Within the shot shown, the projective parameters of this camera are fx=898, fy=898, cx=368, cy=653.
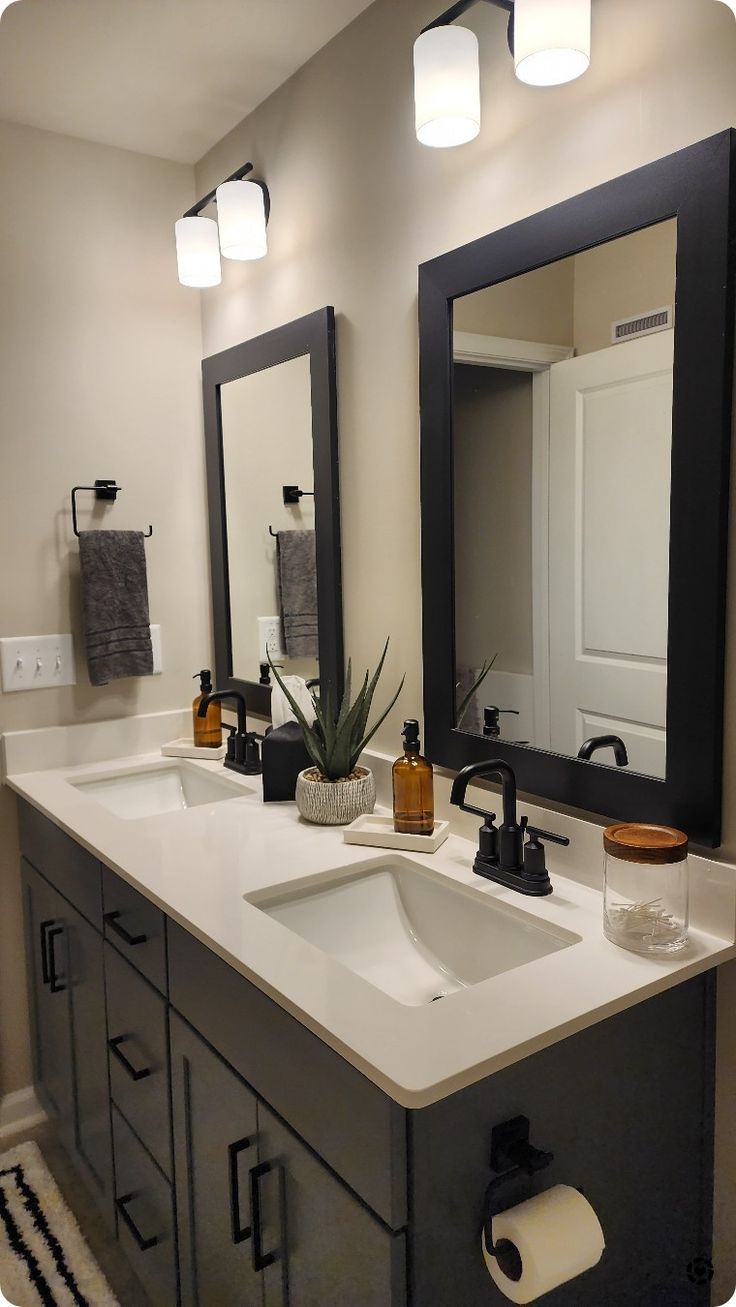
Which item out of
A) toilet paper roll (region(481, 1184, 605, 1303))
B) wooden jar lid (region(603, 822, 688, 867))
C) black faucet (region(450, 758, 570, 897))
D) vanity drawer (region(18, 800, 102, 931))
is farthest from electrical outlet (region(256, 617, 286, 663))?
toilet paper roll (region(481, 1184, 605, 1303))

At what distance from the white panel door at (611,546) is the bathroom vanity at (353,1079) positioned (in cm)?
25

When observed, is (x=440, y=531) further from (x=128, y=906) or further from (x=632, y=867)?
(x=128, y=906)

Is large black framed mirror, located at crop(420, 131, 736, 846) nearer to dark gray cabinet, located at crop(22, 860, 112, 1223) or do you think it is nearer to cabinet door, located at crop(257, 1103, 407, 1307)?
cabinet door, located at crop(257, 1103, 407, 1307)

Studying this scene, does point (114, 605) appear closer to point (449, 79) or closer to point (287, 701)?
point (287, 701)

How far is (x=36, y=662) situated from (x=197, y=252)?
1023 millimetres

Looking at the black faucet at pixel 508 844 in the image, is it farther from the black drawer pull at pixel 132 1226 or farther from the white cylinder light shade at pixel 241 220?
the white cylinder light shade at pixel 241 220

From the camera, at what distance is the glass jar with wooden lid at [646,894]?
3.65 feet

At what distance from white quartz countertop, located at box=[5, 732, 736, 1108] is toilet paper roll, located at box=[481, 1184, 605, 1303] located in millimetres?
164

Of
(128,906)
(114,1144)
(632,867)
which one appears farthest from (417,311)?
(114,1144)

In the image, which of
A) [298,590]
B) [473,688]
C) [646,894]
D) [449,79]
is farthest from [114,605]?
[646,894]

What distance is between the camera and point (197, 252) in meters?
2.06

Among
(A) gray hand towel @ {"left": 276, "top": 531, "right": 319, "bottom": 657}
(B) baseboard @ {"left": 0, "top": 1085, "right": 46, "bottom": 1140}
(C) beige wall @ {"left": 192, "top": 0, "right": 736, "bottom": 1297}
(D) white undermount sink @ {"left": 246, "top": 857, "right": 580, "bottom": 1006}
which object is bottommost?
(B) baseboard @ {"left": 0, "top": 1085, "right": 46, "bottom": 1140}

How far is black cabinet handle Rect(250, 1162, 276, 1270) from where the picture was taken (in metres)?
1.12

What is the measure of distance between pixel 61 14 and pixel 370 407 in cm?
91
